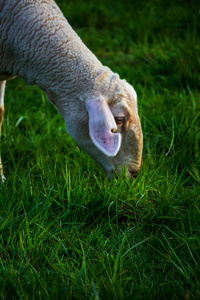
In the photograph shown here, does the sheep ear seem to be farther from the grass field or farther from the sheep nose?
the sheep nose

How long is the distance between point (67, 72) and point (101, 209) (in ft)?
3.08

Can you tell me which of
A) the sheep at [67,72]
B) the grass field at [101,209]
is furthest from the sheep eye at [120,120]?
the grass field at [101,209]

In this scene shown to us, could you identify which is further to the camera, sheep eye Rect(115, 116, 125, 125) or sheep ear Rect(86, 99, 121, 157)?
sheep eye Rect(115, 116, 125, 125)

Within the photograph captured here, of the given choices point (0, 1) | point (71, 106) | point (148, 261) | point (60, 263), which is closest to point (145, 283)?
point (148, 261)

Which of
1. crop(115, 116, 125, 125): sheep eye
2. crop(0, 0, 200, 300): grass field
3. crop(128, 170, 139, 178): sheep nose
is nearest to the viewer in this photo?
crop(0, 0, 200, 300): grass field

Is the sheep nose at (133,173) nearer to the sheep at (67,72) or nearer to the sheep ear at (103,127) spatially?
the sheep at (67,72)

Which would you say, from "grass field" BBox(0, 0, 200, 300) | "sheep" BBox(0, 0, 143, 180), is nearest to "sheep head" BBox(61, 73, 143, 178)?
"sheep" BBox(0, 0, 143, 180)

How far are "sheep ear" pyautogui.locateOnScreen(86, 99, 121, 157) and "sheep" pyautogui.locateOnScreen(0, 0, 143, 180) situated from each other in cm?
1

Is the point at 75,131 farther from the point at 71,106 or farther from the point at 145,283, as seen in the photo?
the point at 145,283

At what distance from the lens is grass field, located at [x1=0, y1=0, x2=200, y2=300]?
1.89 meters

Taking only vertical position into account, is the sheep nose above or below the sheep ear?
below

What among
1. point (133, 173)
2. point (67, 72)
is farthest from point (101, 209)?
point (67, 72)

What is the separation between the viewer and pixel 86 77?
258 cm

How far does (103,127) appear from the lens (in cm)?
237
